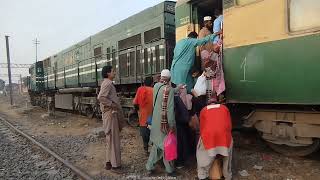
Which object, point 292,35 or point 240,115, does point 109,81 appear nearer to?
point 240,115

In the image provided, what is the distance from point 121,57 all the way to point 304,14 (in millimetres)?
7626

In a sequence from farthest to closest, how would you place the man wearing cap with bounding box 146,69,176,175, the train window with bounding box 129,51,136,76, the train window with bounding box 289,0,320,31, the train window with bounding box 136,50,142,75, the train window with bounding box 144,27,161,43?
the train window with bounding box 129,51,136,76 < the train window with bounding box 136,50,142,75 < the train window with bounding box 144,27,161,43 < the man wearing cap with bounding box 146,69,176,175 < the train window with bounding box 289,0,320,31

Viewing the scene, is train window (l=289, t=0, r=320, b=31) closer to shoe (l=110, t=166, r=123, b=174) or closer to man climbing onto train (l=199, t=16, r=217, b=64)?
man climbing onto train (l=199, t=16, r=217, b=64)

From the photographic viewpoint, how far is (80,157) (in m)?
8.71

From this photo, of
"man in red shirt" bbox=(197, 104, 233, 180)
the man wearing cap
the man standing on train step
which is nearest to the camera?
"man in red shirt" bbox=(197, 104, 233, 180)

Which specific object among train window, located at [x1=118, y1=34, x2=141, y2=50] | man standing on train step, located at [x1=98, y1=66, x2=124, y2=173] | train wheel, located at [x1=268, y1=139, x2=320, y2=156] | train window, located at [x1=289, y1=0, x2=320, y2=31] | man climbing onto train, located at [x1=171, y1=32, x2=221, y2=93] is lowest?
train wheel, located at [x1=268, y1=139, x2=320, y2=156]

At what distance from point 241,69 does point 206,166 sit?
1.81 m

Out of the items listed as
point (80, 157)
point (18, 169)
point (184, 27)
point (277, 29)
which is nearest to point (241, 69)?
point (277, 29)

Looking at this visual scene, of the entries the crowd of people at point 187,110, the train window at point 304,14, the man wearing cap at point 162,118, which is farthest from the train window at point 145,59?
the train window at point 304,14

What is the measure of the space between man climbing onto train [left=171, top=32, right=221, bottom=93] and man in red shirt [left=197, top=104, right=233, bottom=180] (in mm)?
1576

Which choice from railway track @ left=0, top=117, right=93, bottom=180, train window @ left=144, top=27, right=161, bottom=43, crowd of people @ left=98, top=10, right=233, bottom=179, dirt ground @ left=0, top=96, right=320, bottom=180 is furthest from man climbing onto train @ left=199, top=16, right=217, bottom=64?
railway track @ left=0, top=117, right=93, bottom=180

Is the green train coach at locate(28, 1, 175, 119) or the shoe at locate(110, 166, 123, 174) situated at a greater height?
the green train coach at locate(28, 1, 175, 119)

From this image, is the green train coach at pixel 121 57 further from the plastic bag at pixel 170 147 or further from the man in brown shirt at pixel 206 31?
the plastic bag at pixel 170 147

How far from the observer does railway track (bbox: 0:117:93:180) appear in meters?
7.20
